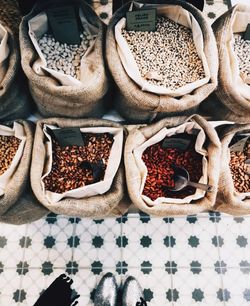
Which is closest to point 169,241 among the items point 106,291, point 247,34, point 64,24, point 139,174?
point 106,291

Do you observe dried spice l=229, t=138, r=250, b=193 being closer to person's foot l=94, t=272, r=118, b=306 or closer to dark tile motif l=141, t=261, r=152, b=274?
dark tile motif l=141, t=261, r=152, b=274

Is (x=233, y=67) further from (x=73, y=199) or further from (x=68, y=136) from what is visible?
(x=73, y=199)

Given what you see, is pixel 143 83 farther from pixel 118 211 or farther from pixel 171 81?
pixel 118 211

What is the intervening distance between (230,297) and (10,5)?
195 cm

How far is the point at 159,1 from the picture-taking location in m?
1.46

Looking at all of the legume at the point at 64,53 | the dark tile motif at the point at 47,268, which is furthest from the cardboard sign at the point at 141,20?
the dark tile motif at the point at 47,268

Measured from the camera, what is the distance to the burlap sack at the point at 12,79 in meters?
1.34

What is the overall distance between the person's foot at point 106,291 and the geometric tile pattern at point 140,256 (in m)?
0.05

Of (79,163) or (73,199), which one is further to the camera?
(79,163)

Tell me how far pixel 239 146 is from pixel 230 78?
1.05 feet

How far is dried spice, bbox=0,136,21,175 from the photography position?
146cm

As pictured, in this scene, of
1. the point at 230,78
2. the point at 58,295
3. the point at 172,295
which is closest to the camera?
the point at 230,78

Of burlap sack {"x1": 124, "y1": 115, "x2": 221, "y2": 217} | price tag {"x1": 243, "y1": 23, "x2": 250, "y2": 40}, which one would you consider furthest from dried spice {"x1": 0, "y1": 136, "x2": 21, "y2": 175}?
price tag {"x1": 243, "y1": 23, "x2": 250, "y2": 40}

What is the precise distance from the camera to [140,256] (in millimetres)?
1964
